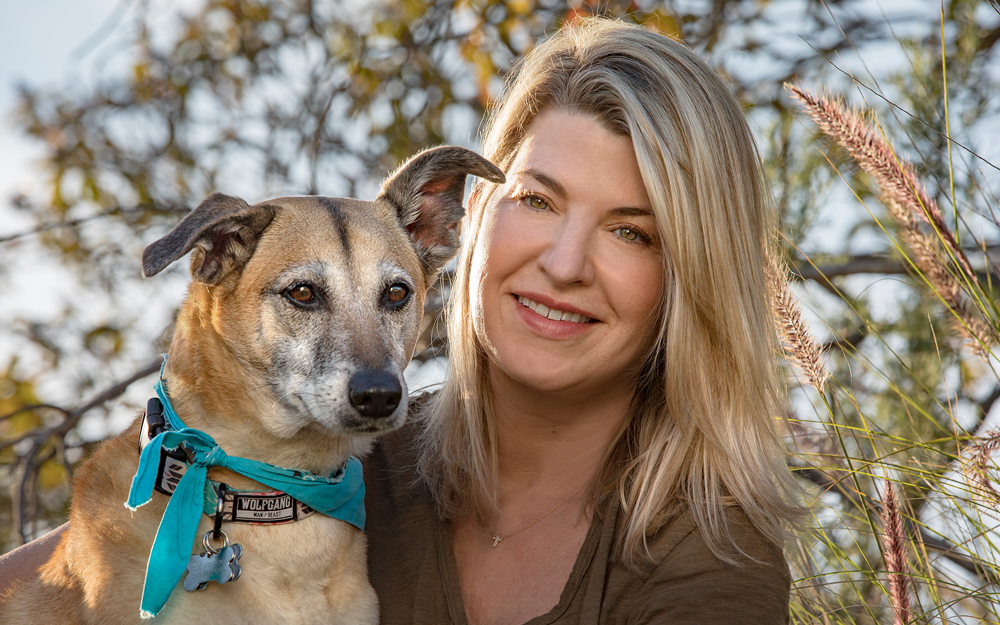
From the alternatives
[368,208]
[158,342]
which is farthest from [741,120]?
[158,342]

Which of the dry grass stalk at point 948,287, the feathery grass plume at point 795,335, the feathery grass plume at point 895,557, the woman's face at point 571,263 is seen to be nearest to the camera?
the feathery grass plume at point 895,557

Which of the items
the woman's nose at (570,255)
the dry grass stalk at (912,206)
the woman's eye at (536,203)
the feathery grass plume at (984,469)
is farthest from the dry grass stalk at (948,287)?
the woman's eye at (536,203)

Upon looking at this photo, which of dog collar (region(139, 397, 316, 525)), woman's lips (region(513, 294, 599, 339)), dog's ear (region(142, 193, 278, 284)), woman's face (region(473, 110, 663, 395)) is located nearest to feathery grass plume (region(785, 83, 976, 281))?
woman's face (region(473, 110, 663, 395))

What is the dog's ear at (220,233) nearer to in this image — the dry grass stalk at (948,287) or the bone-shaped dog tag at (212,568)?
the bone-shaped dog tag at (212,568)

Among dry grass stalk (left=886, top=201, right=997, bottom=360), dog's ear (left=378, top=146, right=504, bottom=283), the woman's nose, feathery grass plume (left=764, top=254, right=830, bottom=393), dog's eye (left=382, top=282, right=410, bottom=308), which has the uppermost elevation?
dry grass stalk (left=886, top=201, right=997, bottom=360)

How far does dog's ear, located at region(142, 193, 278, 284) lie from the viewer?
2.55 meters

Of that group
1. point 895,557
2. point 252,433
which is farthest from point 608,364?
point 252,433

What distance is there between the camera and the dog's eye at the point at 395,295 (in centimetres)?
296

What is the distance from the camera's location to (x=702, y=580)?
2240mm

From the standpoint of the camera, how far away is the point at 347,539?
268 cm

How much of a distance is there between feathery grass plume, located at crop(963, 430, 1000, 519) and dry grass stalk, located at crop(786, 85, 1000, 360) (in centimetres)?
27

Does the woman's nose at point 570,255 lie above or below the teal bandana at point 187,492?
above

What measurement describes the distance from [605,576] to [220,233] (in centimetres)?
160

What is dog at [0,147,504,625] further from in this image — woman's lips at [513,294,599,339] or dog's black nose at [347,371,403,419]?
woman's lips at [513,294,599,339]
